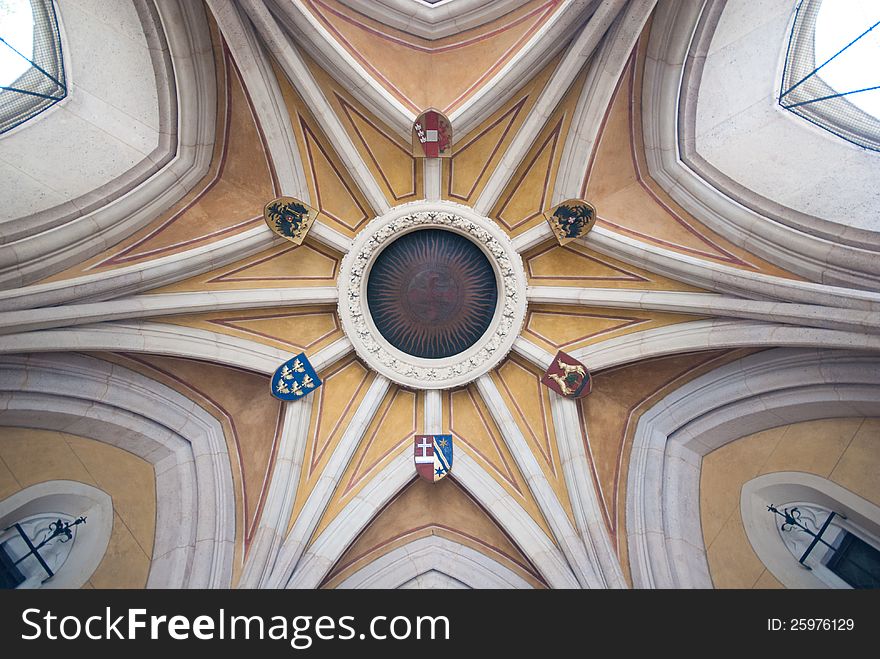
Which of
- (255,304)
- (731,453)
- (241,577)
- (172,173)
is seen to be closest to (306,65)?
→ (172,173)

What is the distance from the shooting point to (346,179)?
→ 989 cm

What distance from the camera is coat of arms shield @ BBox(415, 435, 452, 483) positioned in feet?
31.2

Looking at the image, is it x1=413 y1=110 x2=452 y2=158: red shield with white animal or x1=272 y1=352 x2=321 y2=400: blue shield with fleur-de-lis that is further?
x1=272 y1=352 x2=321 y2=400: blue shield with fleur-de-lis

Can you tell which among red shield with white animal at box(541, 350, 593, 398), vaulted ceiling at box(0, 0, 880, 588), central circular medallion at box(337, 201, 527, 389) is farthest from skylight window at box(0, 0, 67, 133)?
red shield with white animal at box(541, 350, 593, 398)

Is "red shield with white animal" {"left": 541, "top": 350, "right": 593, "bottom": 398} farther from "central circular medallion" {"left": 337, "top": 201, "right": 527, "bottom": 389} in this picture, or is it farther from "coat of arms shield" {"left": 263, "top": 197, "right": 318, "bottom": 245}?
"coat of arms shield" {"left": 263, "top": 197, "right": 318, "bottom": 245}

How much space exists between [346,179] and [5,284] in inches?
181

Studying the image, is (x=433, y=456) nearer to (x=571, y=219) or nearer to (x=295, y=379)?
(x=295, y=379)

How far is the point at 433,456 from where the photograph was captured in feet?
Answer: 31.6

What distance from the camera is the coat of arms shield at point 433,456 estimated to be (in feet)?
31.2

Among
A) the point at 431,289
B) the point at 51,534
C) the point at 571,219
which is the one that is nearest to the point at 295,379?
the point at 431,289

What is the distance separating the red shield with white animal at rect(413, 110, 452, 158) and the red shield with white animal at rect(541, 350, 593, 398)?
3440 mm

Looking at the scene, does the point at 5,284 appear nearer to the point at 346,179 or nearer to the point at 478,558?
the point at 346,179

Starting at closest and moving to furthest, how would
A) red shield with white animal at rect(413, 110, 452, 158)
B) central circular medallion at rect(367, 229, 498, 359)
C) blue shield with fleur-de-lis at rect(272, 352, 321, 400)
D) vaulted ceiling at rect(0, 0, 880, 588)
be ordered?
vaulted ceiling at rect(0, 0, 880, 588), red shield with white animal at rect(413, 110, 452, 158), blue shield with fleur-de-lis at rect(272, 352, 321, 400), central circular medallion at rect(367, 229, 498, 359)
